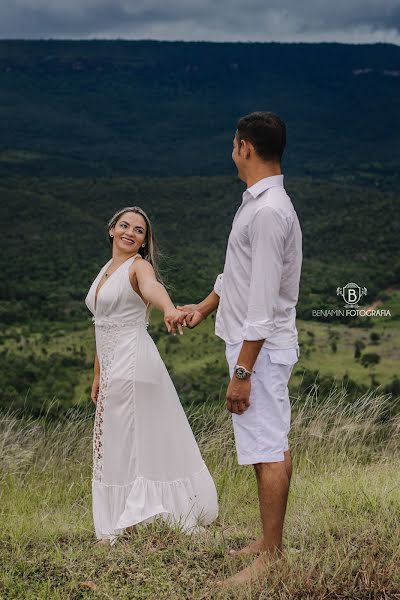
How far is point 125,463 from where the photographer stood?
412cm

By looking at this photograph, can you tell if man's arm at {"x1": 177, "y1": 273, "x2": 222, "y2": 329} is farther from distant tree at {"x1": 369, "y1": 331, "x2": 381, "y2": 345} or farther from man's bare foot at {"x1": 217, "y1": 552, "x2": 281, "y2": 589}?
distant tree at {"x1": 369, "y1": 331, "x2": 381, "y2": 345}

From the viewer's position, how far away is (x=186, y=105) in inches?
5098

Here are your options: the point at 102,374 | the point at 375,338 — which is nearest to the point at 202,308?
the point at 102,374

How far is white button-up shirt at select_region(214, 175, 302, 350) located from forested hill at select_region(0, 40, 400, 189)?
72831mm

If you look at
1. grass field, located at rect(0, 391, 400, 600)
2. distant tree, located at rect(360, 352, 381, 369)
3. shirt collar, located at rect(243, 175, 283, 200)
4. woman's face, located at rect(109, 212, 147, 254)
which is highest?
shirt collar, located at rect(243, 175, 283, 200)

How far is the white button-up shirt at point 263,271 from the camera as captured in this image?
3.15 m

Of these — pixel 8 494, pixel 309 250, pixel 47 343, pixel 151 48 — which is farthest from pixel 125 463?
pixel 151 48

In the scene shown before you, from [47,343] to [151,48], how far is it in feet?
418

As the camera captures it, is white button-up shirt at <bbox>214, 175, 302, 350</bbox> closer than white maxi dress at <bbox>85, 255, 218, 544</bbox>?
Answer: Yes

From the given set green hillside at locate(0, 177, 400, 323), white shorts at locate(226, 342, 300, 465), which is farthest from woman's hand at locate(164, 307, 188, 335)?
green hillside at locate(0, 177, 400, 323)

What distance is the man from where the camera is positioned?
3154 millimetres

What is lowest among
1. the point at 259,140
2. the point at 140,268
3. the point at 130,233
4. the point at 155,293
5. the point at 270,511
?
the point at 270,511

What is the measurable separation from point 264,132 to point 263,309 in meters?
0.69

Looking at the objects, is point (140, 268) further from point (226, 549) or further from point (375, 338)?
point (375, 338)
